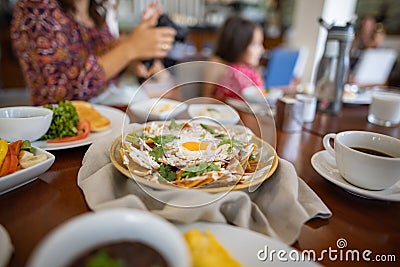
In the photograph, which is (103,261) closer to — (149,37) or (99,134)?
(99,134)

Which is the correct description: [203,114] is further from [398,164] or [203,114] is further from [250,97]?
[398,164]

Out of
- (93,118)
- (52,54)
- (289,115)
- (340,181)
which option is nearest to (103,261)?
(340,181)

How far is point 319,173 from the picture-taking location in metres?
0.63

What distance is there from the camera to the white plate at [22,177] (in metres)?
0.51

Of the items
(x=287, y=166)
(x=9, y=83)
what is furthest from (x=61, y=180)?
(x=9, y=83)

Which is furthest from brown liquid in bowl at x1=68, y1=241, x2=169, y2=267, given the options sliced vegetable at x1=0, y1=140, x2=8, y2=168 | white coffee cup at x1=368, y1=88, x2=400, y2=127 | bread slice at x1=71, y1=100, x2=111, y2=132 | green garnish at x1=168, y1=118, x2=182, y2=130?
white coffee cup at x1=368, y1=88, x2=400, y2=127

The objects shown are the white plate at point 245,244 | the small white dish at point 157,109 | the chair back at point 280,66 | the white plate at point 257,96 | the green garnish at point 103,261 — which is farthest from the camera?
the chair back at point 280,66

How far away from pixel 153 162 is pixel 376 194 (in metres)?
0.44

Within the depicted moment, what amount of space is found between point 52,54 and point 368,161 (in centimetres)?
106

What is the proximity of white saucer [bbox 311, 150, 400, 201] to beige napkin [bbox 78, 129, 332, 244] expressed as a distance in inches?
3.1

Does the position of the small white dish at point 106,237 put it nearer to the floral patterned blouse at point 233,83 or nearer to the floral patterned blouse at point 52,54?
the floral patterned blouse at point 233,83

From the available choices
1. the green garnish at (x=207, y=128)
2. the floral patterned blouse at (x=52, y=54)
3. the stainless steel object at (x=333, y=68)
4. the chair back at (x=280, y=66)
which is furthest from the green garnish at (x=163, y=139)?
the chair back at (x=280, y=66)

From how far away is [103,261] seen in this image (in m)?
0.28

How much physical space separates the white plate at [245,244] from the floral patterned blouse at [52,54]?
90 cm
